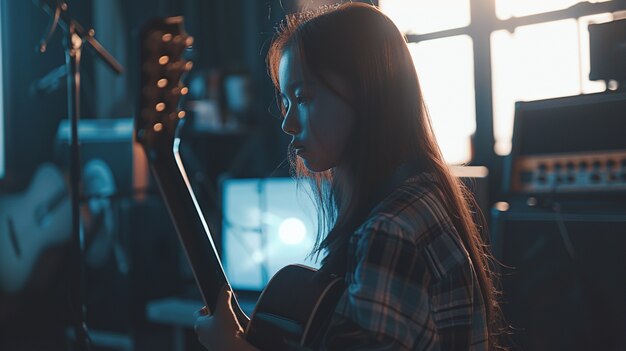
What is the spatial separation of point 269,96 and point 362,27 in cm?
260

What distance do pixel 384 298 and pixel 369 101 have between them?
27 centimetres

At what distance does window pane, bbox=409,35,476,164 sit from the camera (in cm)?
291

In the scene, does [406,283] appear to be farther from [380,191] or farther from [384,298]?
[380,191]

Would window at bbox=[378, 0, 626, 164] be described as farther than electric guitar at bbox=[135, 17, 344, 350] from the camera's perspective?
Yes

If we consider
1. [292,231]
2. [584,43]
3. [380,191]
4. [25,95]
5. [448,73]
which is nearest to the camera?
[380,191]

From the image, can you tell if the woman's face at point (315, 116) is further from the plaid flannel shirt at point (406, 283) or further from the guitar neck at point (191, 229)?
the guitar neck at point (191, 229)

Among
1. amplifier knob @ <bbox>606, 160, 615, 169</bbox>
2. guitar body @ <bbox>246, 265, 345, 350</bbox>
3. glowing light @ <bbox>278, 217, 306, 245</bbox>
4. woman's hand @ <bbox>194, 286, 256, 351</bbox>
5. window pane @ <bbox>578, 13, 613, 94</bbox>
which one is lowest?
glowing light @ <bbox>278, 217, 306, 245</bbox>

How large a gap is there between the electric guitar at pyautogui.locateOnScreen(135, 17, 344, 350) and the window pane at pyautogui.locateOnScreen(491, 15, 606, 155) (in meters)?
1.86

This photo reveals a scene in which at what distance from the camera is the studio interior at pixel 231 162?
1.56m

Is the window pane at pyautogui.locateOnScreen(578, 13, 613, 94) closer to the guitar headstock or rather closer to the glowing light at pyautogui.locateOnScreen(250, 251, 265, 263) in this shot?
the glowing light at pyautogui.locateOnScreen(250, 251, 265, 263)

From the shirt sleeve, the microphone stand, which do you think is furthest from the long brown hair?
the microphone stand

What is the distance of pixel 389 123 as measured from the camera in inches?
33.0

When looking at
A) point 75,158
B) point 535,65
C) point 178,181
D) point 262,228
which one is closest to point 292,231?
point 262,228

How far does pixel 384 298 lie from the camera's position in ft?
2.29
